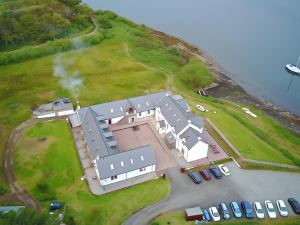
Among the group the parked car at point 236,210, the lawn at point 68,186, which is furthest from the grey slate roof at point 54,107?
the parked car at point 236,210

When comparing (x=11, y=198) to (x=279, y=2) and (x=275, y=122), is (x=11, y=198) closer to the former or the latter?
(x=275, y=122)

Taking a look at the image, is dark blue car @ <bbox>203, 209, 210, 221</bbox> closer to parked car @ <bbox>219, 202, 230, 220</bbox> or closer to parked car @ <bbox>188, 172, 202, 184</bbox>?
parked car @ <bbox>219, 202, 230, 220</bbox>

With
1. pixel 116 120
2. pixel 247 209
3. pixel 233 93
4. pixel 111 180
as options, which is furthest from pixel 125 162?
pixel 233 93

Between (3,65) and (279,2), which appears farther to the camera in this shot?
(279,2)

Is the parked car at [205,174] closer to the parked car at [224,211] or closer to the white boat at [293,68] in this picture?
the parked car at [224,211]

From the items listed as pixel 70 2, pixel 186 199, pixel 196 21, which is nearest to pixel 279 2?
pixel 196 21

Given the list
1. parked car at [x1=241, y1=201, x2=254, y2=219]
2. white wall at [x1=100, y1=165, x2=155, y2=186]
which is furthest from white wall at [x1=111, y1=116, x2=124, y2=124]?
parked car at [x1=241, y1=201, x2=254, y2=219]
